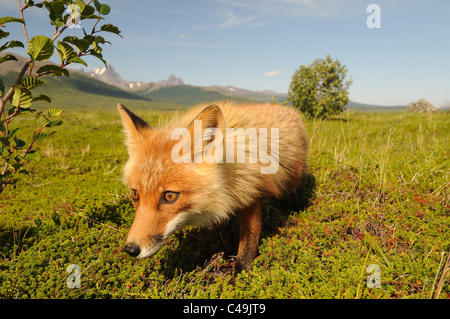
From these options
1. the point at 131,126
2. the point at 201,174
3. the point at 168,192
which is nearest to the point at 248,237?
the point at 201,174

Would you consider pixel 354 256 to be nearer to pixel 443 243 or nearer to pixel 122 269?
pixel 443 243

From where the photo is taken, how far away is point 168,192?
2.55 m

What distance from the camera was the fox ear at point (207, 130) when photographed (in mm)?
2551

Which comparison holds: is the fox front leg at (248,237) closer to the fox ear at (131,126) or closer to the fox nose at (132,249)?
the fox nose at (132,249)

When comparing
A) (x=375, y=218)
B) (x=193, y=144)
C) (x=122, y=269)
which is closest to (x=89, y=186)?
(x=122, y=269)

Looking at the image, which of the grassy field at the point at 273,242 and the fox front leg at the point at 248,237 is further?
the fox front leg at the point at 248,237

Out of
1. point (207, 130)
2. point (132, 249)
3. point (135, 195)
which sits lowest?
point (132, 249)

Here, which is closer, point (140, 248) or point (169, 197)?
point (140, 248)

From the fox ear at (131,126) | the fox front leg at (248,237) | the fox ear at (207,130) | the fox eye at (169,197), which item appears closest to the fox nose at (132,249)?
the fox eye at (169,197)

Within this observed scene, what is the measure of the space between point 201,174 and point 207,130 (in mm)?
442

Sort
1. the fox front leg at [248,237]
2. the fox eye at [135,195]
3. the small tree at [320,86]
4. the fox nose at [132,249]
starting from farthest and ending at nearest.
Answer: the small tree at [320,86] → the fox front leg at [248,237] → the fox eye at [135,195] → the fox nose at [132,249]

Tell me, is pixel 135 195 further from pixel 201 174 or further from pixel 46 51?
pixel 46 51
